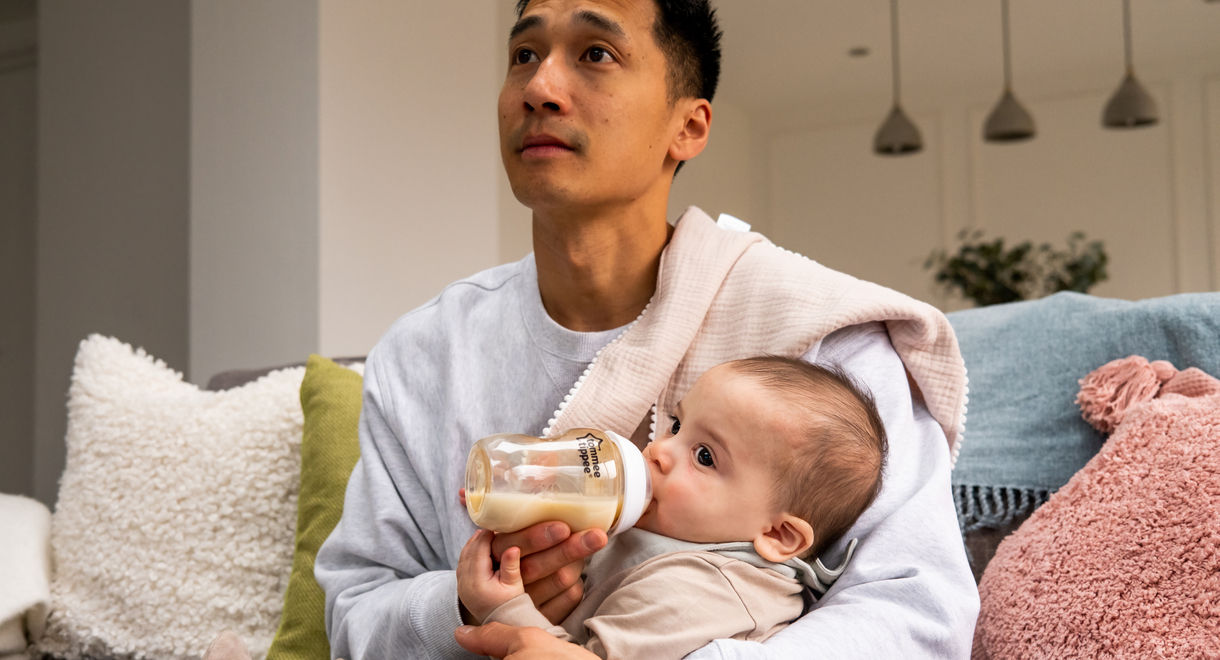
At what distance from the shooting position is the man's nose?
3.93ft

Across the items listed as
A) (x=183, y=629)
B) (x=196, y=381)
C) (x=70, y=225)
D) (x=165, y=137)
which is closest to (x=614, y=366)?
(x=183, y=629)

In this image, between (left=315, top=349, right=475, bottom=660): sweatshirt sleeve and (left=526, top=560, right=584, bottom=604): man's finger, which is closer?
(left=526, top=560, right=584, bottom=604): man's finger

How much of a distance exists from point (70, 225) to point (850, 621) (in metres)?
4.00

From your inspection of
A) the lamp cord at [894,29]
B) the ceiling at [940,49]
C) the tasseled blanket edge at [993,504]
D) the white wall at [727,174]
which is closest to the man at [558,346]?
the tasseled blanket edge at [993,504]

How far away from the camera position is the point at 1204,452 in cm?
115

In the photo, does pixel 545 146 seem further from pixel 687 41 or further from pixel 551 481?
pixel 551 481

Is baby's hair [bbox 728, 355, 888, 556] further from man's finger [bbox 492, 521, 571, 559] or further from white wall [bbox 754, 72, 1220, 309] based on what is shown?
white wall [bbox 754, 72, 1220, 309]

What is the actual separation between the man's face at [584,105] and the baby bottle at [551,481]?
0.38m

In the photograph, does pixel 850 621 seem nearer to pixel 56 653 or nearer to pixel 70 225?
pixel 56 653

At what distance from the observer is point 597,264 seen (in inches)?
50.8

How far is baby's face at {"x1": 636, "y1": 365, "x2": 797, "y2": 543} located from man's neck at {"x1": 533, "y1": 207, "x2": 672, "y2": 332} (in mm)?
302

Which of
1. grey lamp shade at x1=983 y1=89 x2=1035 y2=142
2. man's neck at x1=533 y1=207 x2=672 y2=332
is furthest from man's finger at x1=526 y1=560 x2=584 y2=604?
grey lamp shade at x1=983 y1=89 x2=1035 y2=142

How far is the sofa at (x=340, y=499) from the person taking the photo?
1.13 meters

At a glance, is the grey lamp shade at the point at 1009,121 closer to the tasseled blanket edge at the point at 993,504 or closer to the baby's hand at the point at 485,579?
the tasseled blanket edge at the point at 993,504
